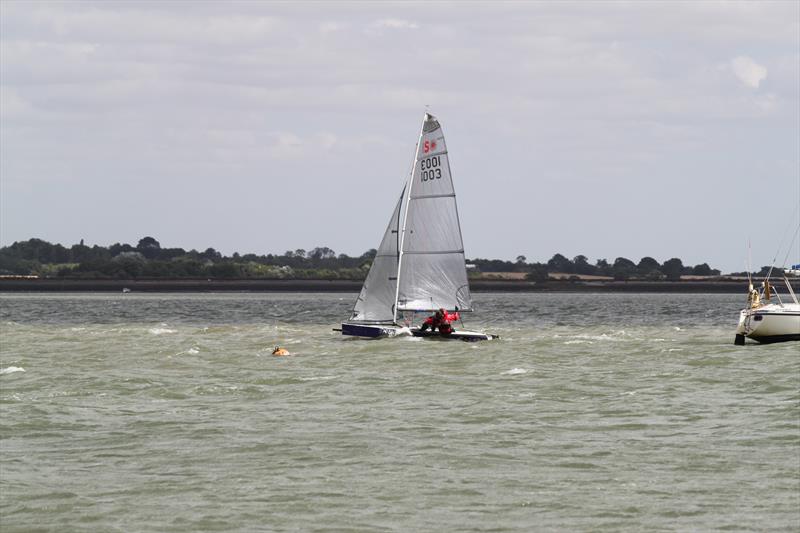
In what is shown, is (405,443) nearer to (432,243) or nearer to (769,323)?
(769,323)

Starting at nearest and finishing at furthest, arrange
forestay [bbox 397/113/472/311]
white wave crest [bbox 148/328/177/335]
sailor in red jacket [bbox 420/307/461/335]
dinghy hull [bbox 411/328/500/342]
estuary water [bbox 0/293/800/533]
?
estuary water [bbox 0/293/800/533]
sailor in red jacket [bbox 420/307/461/335]
dinghy hull [bbox 411/328/500/342]
forestay [bbox 397/113/472/311]
white wave crest [bbox 148/328/177/335]

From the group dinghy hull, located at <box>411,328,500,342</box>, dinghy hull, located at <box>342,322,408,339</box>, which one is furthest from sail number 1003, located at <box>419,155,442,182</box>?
dinghy hull, located at <box>411,328,500,342</box>

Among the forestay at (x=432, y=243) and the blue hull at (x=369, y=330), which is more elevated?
the forestay at (x=432, y=243)

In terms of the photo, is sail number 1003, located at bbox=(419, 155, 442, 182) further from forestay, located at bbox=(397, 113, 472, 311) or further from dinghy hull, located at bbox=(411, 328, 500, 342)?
dinghy hull, located at bbox=(411, 328, 500, 342)

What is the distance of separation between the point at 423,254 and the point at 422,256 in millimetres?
107

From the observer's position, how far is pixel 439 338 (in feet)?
181

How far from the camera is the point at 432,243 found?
58062 millimetres

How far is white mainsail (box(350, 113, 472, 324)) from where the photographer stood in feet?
190

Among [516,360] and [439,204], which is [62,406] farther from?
[439,204]

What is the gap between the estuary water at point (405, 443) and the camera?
19250 mm

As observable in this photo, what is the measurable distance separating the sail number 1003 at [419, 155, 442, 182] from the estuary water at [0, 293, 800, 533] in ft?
42.6

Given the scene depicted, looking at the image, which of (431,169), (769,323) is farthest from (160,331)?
(769,323)

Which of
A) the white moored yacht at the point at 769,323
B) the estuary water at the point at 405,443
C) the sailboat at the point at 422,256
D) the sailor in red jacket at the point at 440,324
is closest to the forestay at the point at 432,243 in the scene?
the sailboat at the point at 422,256

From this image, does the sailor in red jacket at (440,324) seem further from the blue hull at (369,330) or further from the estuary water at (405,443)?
the estuary water at (405,443)
